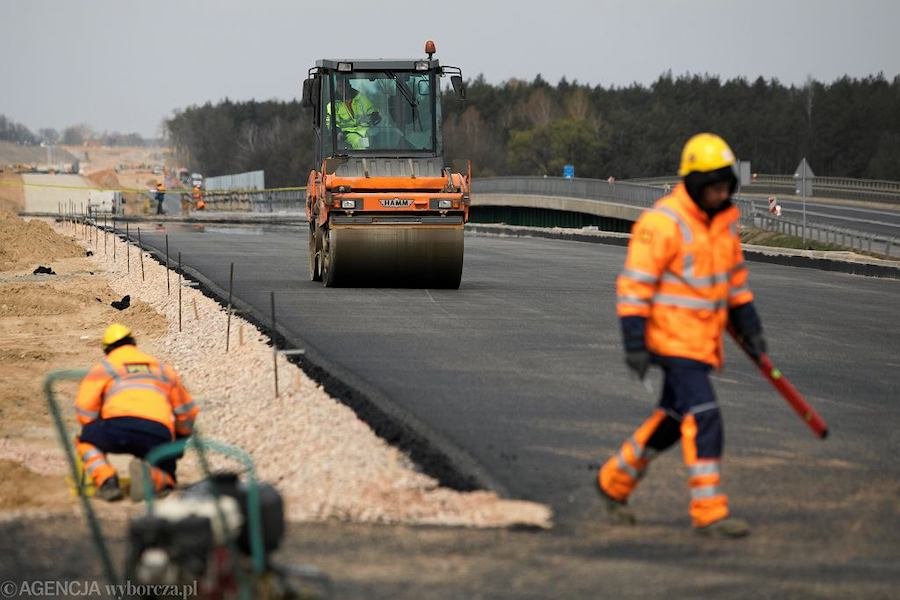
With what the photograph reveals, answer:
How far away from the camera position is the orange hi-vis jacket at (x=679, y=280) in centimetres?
746

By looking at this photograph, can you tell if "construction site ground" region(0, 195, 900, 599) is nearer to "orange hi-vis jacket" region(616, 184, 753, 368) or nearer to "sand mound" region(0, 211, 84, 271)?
"orange hi-vis jacket" region(616, 184, 753, 368)

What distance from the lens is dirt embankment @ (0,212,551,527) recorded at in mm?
8227

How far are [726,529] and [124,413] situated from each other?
4.43m

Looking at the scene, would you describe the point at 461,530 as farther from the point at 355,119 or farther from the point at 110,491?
the point at 355,119

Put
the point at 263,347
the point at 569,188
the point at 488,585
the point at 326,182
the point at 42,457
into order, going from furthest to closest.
Result: the point at 569,188, the point at 326,182, the point at 263,347, the point at 42,457, the point at 488,585

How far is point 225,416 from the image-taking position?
1311cm

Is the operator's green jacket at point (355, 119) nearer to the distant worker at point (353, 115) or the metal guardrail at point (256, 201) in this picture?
the distant worker at point (353, 115)

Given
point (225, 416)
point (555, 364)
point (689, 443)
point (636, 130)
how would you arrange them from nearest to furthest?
1. point (689, 443)
2. point (225, 416)
3. point (555, 364)
4. point (636, 130)

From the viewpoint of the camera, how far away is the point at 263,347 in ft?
54.1

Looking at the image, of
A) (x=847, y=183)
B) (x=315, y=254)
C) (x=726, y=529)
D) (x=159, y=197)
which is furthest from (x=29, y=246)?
(x=847, y=183)

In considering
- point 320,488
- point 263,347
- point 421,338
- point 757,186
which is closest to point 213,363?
point 263,347

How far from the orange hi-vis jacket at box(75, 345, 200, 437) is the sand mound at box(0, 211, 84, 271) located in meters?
24.5

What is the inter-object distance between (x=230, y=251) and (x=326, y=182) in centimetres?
1430

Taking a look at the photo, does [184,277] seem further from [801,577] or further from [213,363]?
[801,577]
